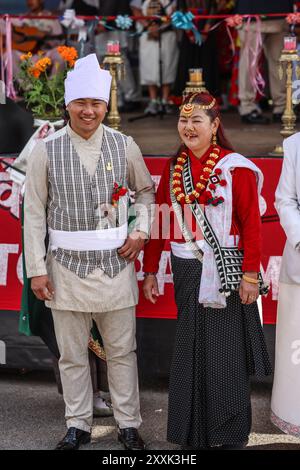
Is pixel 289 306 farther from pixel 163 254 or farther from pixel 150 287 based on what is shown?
pixel 163 254

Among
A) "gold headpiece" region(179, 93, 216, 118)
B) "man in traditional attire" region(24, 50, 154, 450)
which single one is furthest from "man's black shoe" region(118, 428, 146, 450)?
"gold headpiece" region(179, 93, 216, 118)

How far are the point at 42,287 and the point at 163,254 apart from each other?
116 cm

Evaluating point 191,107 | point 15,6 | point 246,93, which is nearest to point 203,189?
point 191,107

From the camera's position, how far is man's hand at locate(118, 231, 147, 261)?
4.02 m

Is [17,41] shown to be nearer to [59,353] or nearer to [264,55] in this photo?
[264,55]

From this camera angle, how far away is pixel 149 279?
408 centimetres

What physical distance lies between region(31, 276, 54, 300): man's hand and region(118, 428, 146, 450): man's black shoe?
0.73 metres

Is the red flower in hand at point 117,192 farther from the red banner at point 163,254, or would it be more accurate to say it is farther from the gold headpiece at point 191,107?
the red banner at point 163,254

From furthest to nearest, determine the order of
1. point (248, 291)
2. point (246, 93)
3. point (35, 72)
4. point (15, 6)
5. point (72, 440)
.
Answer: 1. point (15, 6)
2. point (246, 93)
3. point (35, 72)
4. point (72, 440)
5. point (248, 291)

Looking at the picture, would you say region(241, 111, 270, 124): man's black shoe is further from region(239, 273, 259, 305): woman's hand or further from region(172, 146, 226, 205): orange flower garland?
region(239, 273, 259, 305): woman's hand

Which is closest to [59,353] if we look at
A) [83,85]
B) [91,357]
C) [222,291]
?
[91,357]

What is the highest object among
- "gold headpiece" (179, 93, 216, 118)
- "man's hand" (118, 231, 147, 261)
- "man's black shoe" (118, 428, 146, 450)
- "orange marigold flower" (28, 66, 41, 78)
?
"orange marigold flower" (28, 66, 41, 78)

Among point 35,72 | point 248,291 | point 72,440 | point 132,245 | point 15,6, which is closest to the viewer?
point 248,291

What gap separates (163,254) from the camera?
4.98 m
